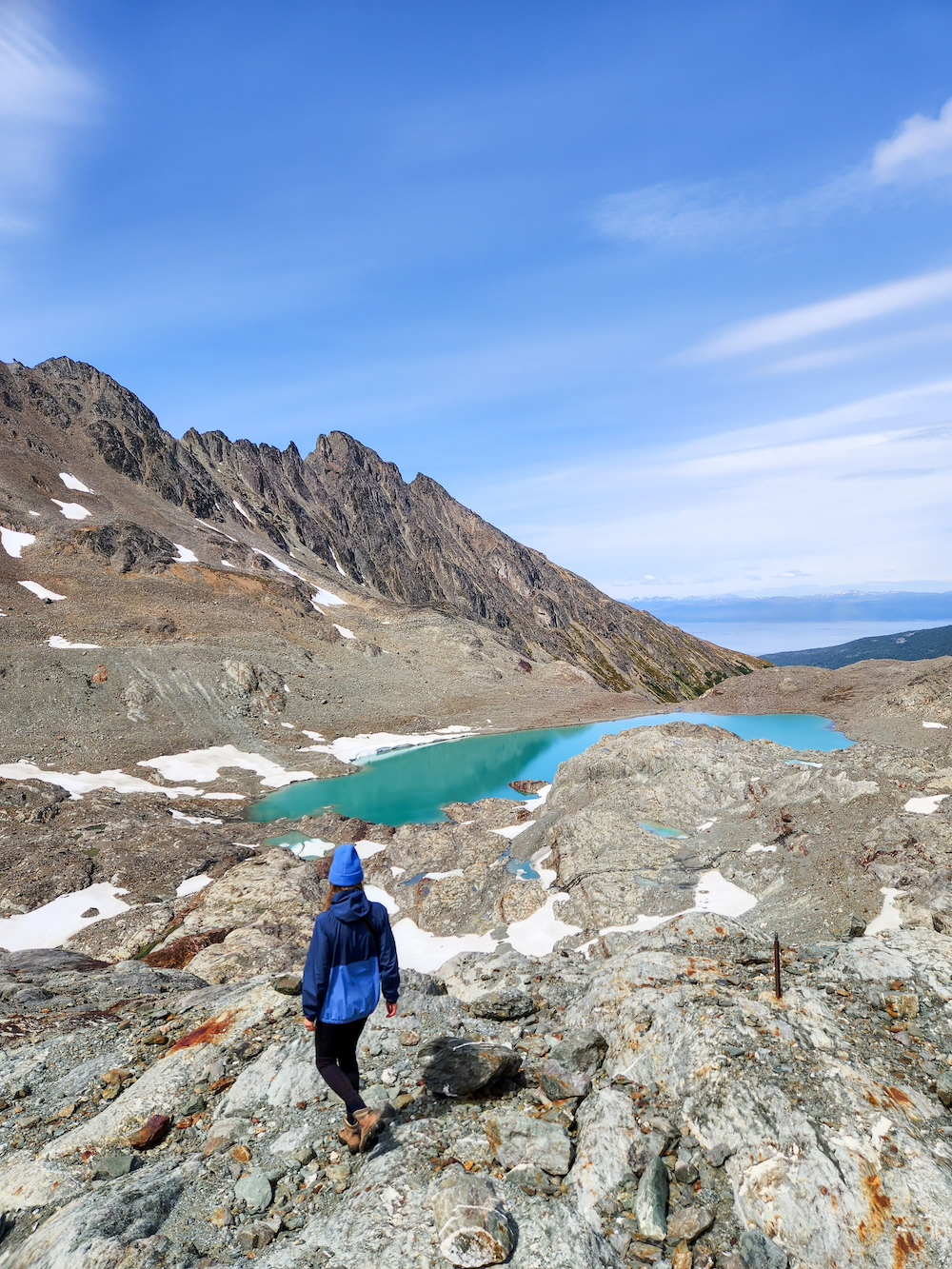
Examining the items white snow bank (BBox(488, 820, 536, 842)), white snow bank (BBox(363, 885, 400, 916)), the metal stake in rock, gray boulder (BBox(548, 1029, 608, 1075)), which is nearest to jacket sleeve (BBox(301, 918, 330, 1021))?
the metal stake in rock

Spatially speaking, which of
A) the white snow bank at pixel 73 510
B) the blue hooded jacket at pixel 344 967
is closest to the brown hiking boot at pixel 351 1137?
the blue hooded jacket at pixel 344 967

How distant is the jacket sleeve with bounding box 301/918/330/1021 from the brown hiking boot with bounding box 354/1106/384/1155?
104cm

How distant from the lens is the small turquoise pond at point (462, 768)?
150 ft

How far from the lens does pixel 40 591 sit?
7025cm

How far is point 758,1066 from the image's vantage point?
260 inches

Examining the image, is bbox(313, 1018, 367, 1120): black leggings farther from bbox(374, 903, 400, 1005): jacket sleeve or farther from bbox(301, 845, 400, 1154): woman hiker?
bbox(374, 903, 400, 1005): jacket sleeve

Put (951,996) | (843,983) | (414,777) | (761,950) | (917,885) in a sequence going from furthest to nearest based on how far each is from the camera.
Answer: (414,777) → (917,885) → (761,950) → (843,983) → (951,996)

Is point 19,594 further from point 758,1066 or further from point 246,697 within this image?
point 758,1066

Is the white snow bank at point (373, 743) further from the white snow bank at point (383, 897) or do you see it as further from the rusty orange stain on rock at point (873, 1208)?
the rusty orange stain on rock at point (873, 1208)

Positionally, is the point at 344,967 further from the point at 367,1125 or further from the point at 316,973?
the point at 367,1125

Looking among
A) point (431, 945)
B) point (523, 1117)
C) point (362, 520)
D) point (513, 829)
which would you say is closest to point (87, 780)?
point (513, 829)

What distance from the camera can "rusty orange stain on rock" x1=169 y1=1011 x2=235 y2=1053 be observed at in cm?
882

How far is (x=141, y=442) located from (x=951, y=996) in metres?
125

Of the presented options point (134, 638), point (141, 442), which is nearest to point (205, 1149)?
point (134, 638)
